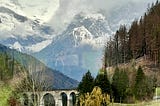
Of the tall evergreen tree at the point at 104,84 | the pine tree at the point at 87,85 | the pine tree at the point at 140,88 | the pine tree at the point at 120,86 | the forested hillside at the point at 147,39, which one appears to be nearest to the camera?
the pine tree at the point at 140,88

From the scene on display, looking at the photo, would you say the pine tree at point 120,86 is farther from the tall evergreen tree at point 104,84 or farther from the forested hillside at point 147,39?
the forested hillside at point 147,39

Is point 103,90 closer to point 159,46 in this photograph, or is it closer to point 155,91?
point 155,91

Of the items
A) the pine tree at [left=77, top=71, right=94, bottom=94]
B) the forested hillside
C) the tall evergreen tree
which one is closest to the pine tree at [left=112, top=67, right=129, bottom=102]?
the tall evergreen tree

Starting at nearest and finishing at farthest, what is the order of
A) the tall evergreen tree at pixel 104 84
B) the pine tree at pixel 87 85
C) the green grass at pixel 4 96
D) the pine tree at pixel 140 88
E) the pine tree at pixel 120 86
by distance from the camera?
the green grass at pixel 4 96, the pine tree at pixel 140 88, the tall evergreen tree at pixel 104 84, the pine tree at pixel 120 86, the pine tree at pixel 87 85

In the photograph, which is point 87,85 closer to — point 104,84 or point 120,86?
point 104,84

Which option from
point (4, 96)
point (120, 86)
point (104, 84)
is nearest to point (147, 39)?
point (120, 86)

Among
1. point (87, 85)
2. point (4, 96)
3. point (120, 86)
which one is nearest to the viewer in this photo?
point (4, 96)

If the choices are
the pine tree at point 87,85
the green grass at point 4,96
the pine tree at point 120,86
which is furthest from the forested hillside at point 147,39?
the green grass at point 4,96

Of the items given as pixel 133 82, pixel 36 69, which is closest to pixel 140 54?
pixel 133 82

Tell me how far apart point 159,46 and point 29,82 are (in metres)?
82.2

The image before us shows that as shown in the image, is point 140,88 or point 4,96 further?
point 140,88

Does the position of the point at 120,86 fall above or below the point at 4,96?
above

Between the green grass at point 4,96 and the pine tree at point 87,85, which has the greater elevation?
the pine tree at point 87,85

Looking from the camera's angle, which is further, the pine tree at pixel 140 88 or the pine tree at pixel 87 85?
the pine tree at pixel 87 85
